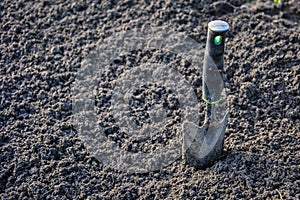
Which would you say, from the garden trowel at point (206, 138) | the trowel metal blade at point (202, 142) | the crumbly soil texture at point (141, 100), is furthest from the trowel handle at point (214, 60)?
the crumbly soil texture at point (141, 100)

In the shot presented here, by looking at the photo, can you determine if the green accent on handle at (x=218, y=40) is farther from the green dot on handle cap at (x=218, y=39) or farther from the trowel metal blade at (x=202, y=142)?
the trowel metal blade at (x=202, y=142)

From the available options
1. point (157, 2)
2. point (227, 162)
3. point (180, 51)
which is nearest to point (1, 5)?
point (157, 2)

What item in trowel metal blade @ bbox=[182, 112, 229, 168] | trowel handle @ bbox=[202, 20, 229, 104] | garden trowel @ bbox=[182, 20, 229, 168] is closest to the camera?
trowel handle @ bbox=[202, 20, 229, 104]

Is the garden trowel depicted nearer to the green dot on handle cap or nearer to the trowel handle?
the trowel handle

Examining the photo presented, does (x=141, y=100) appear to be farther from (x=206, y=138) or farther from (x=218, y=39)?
(x=218, y=39)

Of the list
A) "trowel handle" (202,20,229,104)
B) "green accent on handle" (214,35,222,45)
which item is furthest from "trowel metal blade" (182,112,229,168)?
"green accent on handle" (214,35,222,45)

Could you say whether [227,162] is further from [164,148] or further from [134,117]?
[134,117]

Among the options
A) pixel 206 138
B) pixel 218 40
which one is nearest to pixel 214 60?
pixel 218 40
